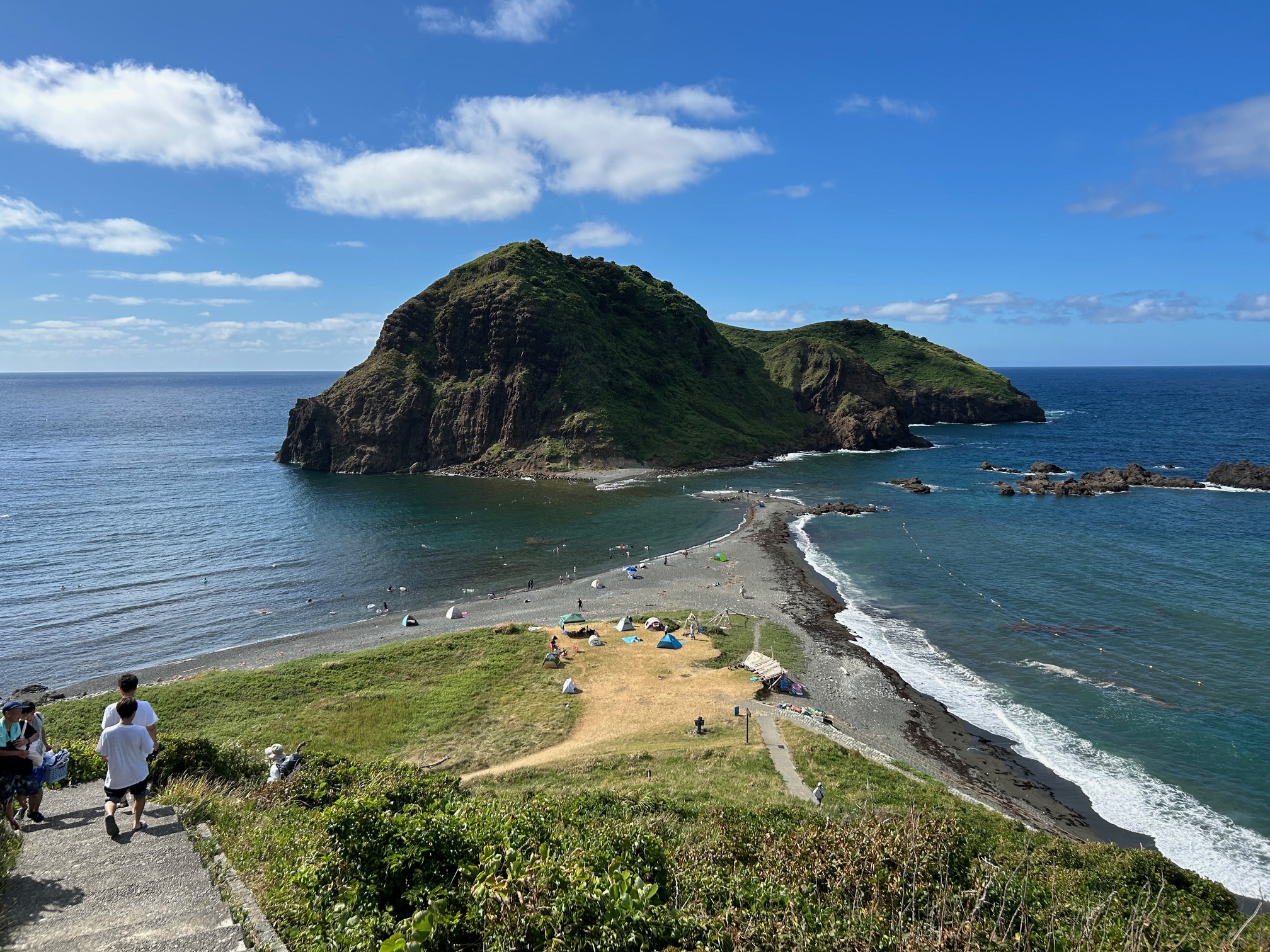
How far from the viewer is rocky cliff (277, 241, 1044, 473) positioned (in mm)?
126000

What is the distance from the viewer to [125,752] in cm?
1118

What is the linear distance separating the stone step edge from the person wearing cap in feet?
10.2

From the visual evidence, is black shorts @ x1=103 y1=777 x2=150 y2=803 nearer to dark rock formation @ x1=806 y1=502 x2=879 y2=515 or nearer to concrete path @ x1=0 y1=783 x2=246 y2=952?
concrete path @ x1=0 y1=783 x2=246 y2=952

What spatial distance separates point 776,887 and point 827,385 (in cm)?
15768

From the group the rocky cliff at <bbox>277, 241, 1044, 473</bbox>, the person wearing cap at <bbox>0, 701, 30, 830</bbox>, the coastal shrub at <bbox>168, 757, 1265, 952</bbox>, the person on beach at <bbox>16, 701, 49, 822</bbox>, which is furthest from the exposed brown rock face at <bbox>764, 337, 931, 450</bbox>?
the person wearing cap at <bbox>0, 701, 30, 830</bbox>

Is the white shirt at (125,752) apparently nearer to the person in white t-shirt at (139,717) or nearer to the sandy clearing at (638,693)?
the person in white t-shirt at (139,717)

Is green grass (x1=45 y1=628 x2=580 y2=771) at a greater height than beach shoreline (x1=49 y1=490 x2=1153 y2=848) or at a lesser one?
greater

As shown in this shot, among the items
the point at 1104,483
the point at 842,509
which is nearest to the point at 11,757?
the point at 842,509

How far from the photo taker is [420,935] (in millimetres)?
8289

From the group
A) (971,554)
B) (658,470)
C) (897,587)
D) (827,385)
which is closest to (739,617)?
(897,587)

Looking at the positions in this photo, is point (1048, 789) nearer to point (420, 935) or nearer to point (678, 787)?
point (678, 787)

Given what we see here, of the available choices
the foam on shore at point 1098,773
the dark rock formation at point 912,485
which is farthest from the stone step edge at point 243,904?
the dark rock formation at point 912,485

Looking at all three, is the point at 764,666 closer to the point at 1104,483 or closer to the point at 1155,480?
the point at 1104,483

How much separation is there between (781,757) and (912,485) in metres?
81.1
